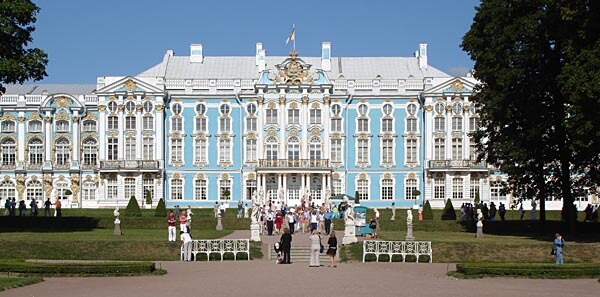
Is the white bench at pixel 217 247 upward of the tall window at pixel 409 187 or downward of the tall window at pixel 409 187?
downward

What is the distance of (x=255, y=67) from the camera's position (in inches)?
2938

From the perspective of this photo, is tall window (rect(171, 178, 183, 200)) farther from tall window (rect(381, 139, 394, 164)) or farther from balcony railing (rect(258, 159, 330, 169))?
tall window (rect(381, 139, 394, 164))

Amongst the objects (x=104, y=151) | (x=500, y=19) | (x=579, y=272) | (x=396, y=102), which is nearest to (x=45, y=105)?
(x=104, y=151)

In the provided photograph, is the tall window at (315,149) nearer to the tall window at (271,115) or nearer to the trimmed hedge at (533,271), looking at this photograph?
the tall window at (271,115)

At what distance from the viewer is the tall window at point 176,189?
69.7m

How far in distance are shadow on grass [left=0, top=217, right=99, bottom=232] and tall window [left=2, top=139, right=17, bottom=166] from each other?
26450 millimetres

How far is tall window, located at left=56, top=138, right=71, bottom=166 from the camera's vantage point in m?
70.1

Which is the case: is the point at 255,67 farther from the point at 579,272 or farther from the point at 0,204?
the point at 579,272

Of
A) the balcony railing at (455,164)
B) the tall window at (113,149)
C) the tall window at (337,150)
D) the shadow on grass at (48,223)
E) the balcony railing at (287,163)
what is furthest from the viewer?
the tall window at (337,150)

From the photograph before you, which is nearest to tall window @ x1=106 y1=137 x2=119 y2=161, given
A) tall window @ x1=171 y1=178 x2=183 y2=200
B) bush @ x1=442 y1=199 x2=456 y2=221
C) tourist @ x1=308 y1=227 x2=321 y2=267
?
tall window @ x1=171 y1=178 x2=183 y2=200

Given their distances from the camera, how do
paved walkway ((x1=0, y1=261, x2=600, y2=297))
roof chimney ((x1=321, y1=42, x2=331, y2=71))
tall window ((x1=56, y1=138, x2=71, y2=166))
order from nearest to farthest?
1. paved walkway ((x1=0, y1=261, x2=600, y2=297))
2. tall window ((x1=56, y1=138, x2=71, y2=166))
3. roof chimney ((x1=321, y1=42, x2=331, y2=71))

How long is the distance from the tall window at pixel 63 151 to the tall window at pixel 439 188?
2731 cm

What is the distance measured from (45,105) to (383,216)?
29345 millimetres

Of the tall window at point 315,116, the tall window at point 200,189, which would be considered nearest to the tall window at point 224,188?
the tall window at point 200,189
